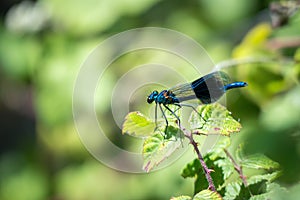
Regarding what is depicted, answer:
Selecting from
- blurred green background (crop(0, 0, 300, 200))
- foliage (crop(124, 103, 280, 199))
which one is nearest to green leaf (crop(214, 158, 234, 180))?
foliage (crop(124, 103, 280, 199))

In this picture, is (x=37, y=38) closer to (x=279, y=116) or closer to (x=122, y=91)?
(x=122, y=91)

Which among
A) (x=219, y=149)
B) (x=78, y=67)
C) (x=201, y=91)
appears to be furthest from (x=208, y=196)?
(x=78, y=67)

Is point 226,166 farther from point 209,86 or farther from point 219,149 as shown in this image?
point 209,86

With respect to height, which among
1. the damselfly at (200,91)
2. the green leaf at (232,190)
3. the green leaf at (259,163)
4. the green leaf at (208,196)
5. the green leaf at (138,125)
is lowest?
the green leaf at (208,196)

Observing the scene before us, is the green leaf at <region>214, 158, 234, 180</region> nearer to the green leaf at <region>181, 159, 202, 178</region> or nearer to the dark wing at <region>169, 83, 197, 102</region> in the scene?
the green leaf at <region>181, 159, 202, 178</region>

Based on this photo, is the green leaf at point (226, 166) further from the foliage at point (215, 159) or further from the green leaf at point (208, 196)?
the green leaf at point (208, 196)

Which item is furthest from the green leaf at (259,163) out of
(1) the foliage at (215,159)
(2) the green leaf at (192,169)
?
(2) the green leaf at (192,169)
